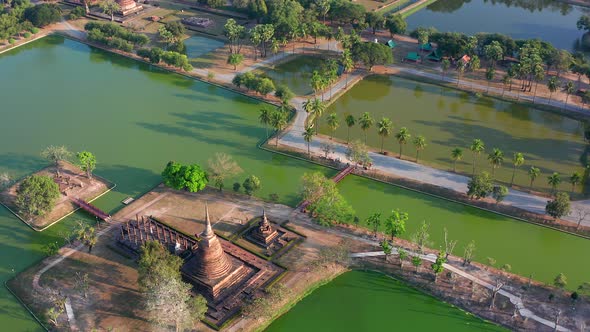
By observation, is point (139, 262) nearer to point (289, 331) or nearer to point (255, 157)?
point (289, 331)

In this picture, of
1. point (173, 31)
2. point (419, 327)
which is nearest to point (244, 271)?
point (419, 327)

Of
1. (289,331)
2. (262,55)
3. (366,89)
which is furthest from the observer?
(262,55)

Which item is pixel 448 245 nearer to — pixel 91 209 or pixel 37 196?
pixel 91 209

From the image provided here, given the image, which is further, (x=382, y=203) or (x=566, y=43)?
(x=566, y=43)

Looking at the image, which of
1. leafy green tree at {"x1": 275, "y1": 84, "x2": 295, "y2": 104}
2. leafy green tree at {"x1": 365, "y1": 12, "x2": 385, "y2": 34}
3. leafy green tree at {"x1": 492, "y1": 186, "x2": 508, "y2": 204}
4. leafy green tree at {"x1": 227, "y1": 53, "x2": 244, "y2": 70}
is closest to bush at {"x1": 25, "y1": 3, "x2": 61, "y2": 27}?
leafy green tree at {"x1": 227, "y1": 53, "x2": 244, "y2": 70}

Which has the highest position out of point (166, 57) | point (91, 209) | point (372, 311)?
point (166, 57)

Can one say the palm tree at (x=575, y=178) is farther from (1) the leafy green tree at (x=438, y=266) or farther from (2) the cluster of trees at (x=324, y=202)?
(2) the cluster of trees at (x=324, y=202)

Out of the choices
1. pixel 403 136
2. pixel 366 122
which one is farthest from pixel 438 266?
pixel 366 122
